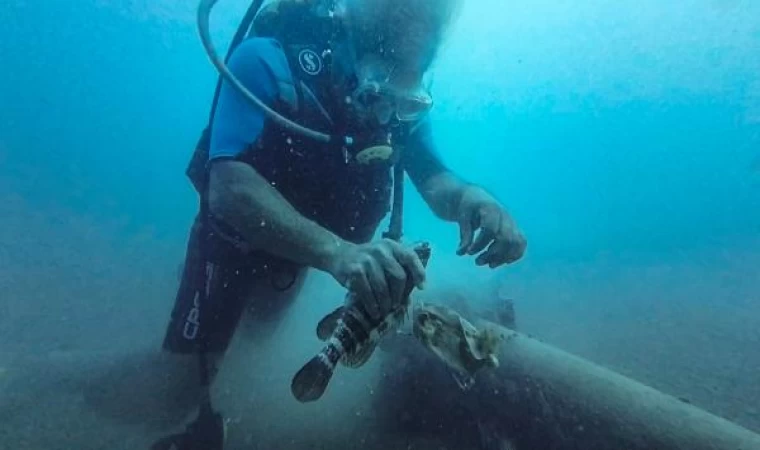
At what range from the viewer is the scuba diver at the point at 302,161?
2.15m

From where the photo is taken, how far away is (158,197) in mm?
18297

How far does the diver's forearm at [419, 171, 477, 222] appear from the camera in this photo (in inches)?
109

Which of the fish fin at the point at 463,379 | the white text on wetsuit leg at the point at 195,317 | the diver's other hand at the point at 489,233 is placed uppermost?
the diver's other hand at the point at 489,233

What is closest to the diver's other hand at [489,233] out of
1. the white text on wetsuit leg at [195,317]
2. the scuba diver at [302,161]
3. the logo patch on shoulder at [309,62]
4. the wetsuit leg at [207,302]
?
the scuba diver at [302,161]

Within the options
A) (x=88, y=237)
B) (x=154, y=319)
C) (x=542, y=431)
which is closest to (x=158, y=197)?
(x=88, y=237)

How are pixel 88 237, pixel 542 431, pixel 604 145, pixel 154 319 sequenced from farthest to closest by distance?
1. pixel 604 145
2. pixel 88 237
3. pixel 154 319
4. pixel 542 431

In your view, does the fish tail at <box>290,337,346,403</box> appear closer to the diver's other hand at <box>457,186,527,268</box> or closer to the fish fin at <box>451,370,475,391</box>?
the fish fin at <box>451,370,475,391</box>

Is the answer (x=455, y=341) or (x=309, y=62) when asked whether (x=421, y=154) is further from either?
(x=455, y=341)

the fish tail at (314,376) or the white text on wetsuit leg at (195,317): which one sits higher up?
the fish tail at (314,376)

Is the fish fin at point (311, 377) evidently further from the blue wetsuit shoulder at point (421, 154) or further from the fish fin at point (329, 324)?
the blue wetsuit shoulder at point (421, 154)

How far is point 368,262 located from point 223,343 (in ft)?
6.03

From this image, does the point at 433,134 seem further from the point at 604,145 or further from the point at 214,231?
the point at 604,145

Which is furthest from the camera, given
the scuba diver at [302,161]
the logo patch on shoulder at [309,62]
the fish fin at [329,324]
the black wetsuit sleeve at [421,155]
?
the black wetsuit sleeve at [421,155]

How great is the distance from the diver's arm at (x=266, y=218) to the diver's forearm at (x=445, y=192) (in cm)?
108
